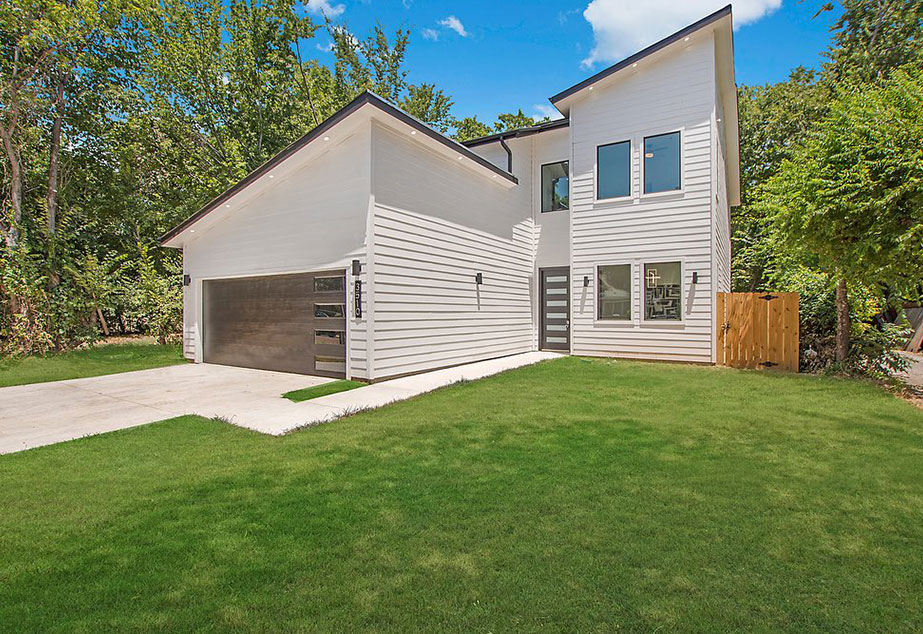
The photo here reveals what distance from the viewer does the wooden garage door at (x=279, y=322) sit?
27.1ft

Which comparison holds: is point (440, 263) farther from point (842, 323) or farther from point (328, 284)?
point (842, 323)

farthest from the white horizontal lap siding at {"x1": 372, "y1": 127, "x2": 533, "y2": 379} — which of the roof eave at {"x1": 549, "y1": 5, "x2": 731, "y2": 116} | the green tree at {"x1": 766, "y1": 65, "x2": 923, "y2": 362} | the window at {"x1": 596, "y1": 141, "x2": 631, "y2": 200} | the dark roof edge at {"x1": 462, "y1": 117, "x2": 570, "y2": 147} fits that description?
the green tree at {"x1": 766, "y1": 65, "x2": 923, "y2": 362}

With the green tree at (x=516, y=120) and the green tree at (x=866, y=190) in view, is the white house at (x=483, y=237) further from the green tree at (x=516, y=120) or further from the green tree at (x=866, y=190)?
the green tree at (x=516, y=120)

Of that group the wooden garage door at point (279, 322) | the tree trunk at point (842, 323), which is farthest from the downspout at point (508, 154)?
the tree trunk at point (842, 323)

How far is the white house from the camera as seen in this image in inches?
307

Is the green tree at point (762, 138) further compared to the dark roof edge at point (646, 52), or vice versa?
the green tree at point (762, 138)

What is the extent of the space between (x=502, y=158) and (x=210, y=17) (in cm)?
1532

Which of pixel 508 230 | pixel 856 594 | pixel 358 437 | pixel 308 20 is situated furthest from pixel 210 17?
→ pixel 856 594

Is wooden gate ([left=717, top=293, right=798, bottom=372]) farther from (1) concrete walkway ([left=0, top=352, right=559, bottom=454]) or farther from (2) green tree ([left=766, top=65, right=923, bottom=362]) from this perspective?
(1) concrete walkway ([left=0, top=352, right=559, bottom=454])

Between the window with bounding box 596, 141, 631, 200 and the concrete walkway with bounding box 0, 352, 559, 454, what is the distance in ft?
16.4

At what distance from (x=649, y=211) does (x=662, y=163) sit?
110cm

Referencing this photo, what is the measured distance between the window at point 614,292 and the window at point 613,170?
1.76 meters

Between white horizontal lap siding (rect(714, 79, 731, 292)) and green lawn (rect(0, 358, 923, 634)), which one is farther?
white horizontal lap siding (rect(714, 79, 731, 292))

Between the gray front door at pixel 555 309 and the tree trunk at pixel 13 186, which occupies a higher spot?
the tree trunk at pixel 13 186
